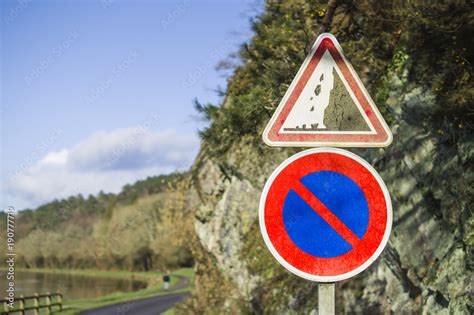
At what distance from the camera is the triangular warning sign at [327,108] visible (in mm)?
2895

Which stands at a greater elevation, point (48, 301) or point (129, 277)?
point (129, 277)

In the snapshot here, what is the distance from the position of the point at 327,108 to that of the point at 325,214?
549 millimetres

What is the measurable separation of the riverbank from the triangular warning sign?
22084 mm

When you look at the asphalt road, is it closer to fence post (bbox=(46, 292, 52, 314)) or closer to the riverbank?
the riverbank

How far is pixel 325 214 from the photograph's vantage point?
8.99 ft

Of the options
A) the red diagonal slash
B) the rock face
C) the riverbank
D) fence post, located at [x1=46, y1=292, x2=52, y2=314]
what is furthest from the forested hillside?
the red diagonal slash

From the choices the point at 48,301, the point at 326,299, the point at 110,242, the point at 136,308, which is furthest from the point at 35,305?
the point at 110,242

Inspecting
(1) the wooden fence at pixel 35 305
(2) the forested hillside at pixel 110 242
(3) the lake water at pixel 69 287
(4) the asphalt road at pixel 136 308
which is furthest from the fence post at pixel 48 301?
(2) the forested hillside at pixel 110 242

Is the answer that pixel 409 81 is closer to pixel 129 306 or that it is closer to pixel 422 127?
pixel 422 127

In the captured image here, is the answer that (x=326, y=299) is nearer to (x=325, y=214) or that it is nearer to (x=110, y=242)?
(x=325, y=214)

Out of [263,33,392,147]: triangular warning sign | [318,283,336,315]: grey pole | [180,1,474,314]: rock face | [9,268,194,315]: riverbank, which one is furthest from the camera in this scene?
[9,268,194,315]: riverbank

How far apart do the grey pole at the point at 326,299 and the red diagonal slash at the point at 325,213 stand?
0.76ft

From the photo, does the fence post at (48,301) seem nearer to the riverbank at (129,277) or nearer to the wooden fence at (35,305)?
the wooden fence at (35,305)

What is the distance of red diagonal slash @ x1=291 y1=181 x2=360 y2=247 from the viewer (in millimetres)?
2721
